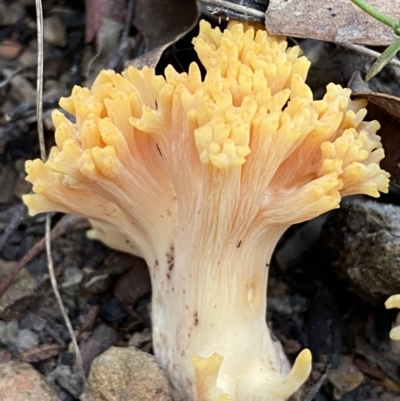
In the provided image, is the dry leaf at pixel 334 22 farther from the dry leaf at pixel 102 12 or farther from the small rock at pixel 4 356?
the small rock at pixel 4 356

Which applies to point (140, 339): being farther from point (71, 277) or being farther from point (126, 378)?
point (71, 277)

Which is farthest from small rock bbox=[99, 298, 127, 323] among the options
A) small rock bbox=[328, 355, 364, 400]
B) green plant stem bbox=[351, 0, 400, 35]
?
green plant stem bbox=[351, 0, 400, 35]

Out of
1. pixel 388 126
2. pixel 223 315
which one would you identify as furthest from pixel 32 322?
pixel 388 126

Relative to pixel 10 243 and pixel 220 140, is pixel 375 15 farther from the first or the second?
pixel 10 243

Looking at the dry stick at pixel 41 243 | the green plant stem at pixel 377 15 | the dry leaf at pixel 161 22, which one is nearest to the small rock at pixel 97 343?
the dry stick at pixel 41 243

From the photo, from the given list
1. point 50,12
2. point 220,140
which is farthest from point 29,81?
point 220,140

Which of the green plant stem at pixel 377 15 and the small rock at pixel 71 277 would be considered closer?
the green plant stem at pixel 377 15

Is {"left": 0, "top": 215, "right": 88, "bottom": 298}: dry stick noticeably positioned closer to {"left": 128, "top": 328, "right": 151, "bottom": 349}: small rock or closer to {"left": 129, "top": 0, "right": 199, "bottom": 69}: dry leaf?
{"left": 128, "top": 328, "right": 151, "bottom": 349}: small rock
